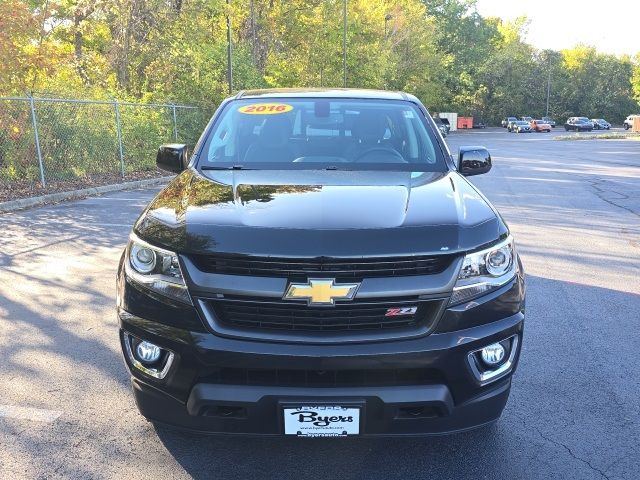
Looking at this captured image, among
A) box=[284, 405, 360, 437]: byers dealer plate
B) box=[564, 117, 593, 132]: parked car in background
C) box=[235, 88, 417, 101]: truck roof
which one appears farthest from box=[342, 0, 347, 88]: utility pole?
box=[564, 117, 593, 132]: parked car in background

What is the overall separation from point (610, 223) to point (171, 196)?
7.91 metres

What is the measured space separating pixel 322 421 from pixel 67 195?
10753 mm

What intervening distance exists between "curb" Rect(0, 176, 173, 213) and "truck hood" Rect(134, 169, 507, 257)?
8.40m

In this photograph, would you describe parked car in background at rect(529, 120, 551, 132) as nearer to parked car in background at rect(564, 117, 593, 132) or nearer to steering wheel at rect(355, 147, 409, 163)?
parked car in background at rect(564, 117, 593, 132)

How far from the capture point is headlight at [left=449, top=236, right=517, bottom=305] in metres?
2.44

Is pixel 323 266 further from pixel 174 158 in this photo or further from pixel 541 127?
pixel 541 127

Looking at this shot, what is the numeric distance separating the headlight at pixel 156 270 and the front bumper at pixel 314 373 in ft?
0.16

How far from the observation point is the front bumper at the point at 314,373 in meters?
2.30

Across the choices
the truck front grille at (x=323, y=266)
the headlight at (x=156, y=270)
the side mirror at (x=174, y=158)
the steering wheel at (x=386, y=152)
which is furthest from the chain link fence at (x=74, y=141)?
the truck front grille at (x=323, y=266)

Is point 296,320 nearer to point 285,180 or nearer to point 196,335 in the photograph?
point 196,335

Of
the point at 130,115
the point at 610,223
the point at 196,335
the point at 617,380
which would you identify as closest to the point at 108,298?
the point at 196,335

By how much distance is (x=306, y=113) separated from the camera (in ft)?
13.6

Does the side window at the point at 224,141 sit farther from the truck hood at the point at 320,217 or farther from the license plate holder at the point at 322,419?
the license plate holder at the point at 322,419

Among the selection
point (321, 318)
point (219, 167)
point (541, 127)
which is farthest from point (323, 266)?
point (541, 127)
